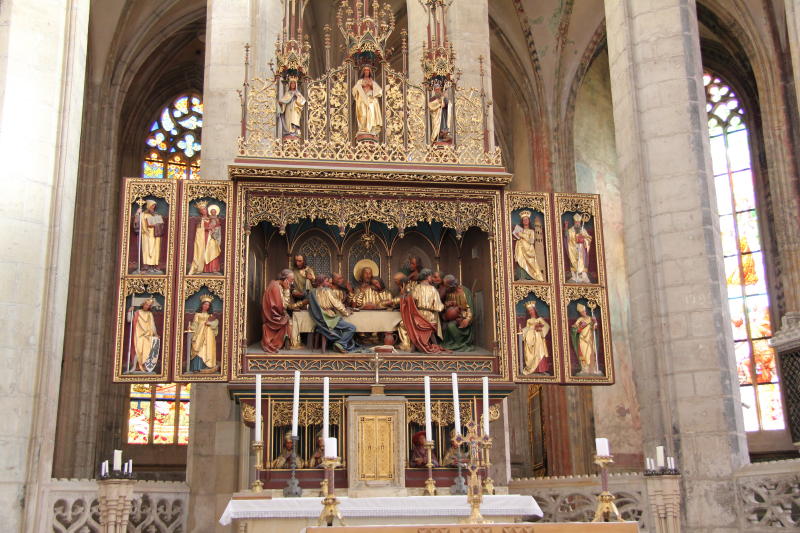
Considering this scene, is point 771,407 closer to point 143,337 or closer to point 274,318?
point 274,318

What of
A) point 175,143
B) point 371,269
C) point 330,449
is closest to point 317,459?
point 371,269

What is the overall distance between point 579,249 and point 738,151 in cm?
1249

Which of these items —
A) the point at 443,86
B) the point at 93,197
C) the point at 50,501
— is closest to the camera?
the point at 50,501

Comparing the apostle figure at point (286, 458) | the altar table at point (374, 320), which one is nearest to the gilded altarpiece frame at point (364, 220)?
the altar table at point (374, 320)

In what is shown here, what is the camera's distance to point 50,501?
32.9 ft

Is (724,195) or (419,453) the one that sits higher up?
(724,195)

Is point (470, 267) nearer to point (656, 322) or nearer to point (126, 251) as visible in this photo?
point (656, 322)

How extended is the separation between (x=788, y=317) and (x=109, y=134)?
15.8 m

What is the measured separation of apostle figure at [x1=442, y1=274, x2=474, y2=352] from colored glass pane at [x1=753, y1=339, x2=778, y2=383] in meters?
11.3

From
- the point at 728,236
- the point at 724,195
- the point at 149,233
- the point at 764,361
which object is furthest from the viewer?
the point at 724,195

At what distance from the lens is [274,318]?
1139 cm

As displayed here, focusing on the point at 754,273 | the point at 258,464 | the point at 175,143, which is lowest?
the point at 258,464

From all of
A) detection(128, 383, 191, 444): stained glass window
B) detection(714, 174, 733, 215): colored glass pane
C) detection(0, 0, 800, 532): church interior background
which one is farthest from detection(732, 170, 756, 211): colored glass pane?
detection(128, 383, 191, 444): stained glass window

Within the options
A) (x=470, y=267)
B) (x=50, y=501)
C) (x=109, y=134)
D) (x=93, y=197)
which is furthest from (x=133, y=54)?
(x=50, y=501)
